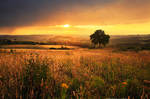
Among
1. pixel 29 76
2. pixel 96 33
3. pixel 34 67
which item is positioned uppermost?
pixel 96 33

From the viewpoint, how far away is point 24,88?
2.46 meters

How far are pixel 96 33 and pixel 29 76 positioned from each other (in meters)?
57.9

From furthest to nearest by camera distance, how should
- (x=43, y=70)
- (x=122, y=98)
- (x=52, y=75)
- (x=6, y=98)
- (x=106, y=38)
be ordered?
(x=106, y=38) → (x=52, y=75) → (x=43, y=70) → (x=122, y=98) → (x=6, y=98)

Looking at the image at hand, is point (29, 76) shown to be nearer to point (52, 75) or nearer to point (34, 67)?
point (34, 67)

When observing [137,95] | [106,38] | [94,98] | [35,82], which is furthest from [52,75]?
[106,38]

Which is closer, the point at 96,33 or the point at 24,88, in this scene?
the point at 24,88

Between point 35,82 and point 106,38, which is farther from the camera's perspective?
point 106,38

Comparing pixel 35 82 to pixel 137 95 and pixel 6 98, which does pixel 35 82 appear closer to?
pixel 6 98

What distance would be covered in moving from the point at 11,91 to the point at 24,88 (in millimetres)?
272

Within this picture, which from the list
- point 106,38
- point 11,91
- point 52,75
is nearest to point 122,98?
point 52,75

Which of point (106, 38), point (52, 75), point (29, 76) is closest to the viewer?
point (29, 76)

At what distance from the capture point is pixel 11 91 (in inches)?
90.3

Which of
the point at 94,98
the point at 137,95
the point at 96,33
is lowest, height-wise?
the point at 137,95

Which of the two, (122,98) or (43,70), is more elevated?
(43,70)
